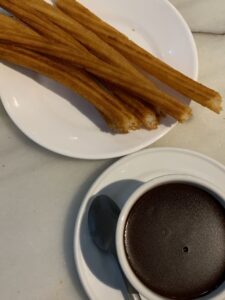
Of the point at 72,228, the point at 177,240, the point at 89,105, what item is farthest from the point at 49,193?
the point at 177,240

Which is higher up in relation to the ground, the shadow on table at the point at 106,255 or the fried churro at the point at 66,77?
the fried churro at the point at 66,77

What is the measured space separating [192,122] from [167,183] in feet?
0.75

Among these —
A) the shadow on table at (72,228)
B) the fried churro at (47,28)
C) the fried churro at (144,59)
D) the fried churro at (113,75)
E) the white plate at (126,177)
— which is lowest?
the shadow on table at (72,228)

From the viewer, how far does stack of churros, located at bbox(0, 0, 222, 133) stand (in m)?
0.78

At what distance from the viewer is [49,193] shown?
2.79ft

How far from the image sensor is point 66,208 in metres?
0.84

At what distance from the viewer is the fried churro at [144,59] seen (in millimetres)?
776

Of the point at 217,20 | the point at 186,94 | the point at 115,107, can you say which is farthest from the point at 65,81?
the point at 217,20

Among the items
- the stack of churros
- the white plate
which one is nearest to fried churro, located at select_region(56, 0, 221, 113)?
the stack of churros

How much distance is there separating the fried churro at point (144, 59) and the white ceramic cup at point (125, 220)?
0.61ft

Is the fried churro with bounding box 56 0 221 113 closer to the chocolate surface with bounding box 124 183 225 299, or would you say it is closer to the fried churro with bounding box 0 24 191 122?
the fried churro with bounding box 0 24 191 122

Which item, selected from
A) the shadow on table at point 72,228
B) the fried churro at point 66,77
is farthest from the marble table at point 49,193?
the fried churro at point 66,77

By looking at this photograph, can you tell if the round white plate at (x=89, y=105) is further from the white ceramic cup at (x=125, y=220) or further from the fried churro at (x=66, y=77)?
the white ceramic cup at (x=125, y=220)

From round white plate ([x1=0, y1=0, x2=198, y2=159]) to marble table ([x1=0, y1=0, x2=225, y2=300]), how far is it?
0.07 m
